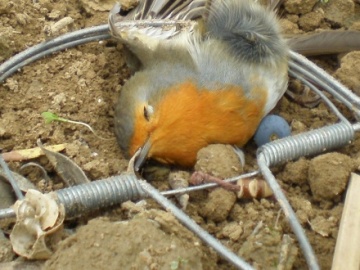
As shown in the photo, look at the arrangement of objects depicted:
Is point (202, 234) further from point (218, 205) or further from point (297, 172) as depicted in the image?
point (297, 172)

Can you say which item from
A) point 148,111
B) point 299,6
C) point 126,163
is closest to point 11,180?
point 126,163

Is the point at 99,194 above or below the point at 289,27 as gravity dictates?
below

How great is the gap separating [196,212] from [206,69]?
0.73 m

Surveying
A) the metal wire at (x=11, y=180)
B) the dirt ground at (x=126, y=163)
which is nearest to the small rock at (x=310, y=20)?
the dirt ground at (x=126, y=163)

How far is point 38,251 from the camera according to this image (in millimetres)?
2822

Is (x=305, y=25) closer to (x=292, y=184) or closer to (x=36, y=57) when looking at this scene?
(x=292, y=184)

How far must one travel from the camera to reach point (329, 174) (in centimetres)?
323

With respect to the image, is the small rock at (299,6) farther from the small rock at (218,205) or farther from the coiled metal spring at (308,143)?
the small rock at (218,205)

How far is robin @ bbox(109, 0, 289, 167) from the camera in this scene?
347cm

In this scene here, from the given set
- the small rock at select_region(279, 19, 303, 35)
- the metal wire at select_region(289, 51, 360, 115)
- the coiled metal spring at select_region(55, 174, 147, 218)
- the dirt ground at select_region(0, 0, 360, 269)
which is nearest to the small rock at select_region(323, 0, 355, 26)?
the dirt ground at select_region(0, 0, 360, 269)

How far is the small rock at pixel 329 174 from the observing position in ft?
10.6

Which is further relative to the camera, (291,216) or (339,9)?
(339,9)

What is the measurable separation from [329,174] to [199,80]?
736mm

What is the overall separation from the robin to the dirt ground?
142 mm
